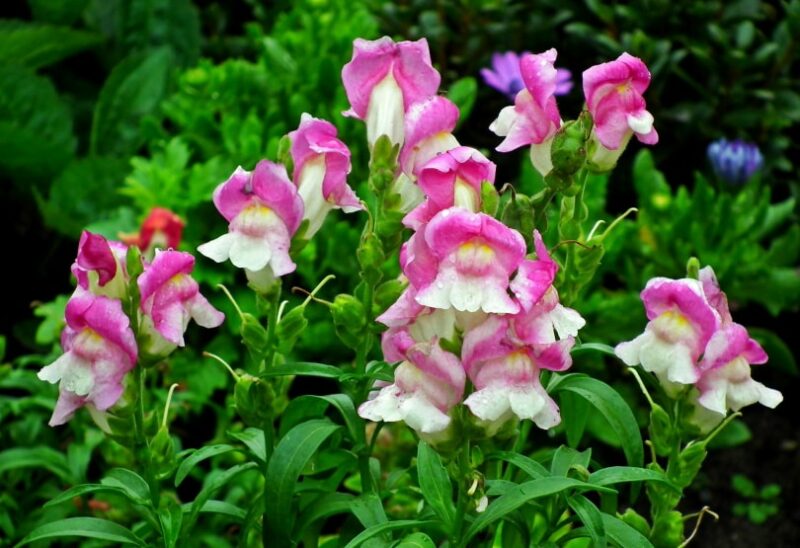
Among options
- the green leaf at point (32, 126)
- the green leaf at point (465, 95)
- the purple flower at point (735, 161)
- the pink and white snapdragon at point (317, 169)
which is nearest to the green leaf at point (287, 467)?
the pink and white snapdragon at point (317, 169)

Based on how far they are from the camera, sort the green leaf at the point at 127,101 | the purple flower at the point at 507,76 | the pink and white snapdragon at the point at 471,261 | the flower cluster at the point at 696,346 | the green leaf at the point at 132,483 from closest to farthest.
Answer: the pink and white snapdragon at the point at 471,261 → the flower cluster at the point at 696,346 → the green leaf at the point at 132,483 → the purple flower at the point at 507,76 → the green leaf at the point at 127,101

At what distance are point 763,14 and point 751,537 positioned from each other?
1.57m

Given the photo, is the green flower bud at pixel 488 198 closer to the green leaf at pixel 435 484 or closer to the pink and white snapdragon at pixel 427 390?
the pink and white snapdragon at pixel 427 390

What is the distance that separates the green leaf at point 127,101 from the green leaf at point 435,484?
224cm

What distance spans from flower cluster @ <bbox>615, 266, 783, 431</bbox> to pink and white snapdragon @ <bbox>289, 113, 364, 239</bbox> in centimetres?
35

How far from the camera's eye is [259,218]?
133 centimetres

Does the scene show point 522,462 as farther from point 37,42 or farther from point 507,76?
point 37,42

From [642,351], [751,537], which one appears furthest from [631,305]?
[642,351]

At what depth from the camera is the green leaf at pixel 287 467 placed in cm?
134

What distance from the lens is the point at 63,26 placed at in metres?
3.66

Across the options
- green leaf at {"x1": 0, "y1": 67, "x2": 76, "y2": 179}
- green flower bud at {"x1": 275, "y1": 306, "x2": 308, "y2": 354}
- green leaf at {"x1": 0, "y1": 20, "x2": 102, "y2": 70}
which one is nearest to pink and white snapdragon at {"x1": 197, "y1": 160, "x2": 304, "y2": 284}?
green flower bud at {"x1": 275, "y1": 306, "x2": 308, "y2": 354}

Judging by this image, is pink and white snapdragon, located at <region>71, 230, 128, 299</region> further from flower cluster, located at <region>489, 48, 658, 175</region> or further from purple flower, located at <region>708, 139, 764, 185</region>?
Answer: purple flower, located at <region>708, 139, 764, 185</region>

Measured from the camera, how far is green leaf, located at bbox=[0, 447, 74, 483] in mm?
1901

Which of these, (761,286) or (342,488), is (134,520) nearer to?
(342,488)
